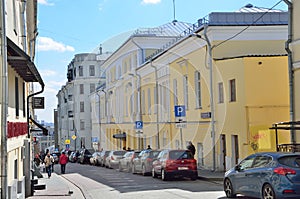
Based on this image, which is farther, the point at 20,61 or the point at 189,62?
the point at 189,62

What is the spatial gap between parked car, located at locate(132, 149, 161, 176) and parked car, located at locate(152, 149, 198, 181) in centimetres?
336

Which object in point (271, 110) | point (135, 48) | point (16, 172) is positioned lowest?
point (16, 172)

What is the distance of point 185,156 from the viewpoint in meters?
Result: 23.8

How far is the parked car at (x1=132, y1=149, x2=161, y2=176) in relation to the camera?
27.5 metres

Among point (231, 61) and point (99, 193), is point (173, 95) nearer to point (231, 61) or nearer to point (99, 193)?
point (231, 61)

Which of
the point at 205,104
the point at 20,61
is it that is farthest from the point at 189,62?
the point at 20,61

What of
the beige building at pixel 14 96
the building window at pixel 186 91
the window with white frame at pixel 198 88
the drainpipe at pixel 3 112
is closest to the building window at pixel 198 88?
the window with white frame at pixel 198 88

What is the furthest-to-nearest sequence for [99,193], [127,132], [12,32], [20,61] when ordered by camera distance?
[127,132]
[99,193]
[12,32]
[20,61]

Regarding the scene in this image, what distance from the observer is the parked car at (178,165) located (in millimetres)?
23312

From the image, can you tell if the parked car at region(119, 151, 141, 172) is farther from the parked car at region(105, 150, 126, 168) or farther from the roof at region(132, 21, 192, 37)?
the roof at region(132, 21, 192, 37)

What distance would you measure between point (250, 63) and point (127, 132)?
1178 inches

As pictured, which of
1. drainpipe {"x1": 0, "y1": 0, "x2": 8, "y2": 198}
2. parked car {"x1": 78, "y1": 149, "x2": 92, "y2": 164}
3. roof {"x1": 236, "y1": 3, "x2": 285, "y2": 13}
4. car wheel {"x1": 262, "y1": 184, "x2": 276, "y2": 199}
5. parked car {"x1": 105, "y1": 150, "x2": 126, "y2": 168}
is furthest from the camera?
parked car {"x1": 78, "y1": 149, "x2": 92, "y2": 164}

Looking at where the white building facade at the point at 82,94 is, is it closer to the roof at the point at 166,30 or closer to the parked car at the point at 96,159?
the roof at the point at 166,30

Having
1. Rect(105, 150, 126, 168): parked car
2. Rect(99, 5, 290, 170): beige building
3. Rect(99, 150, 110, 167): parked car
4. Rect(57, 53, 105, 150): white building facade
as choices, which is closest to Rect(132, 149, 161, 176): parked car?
Rect(99, 5, 290, 170): beige building
